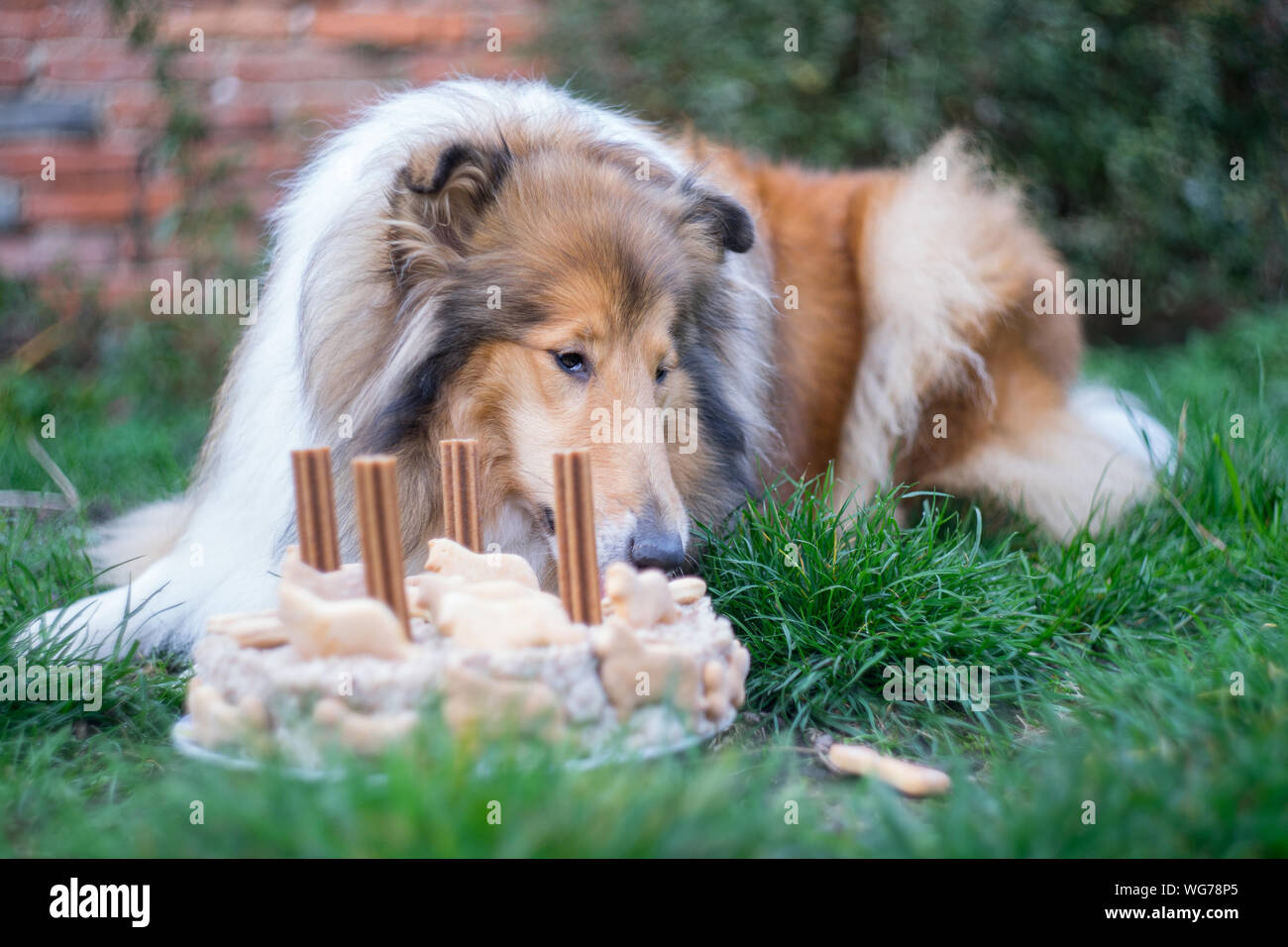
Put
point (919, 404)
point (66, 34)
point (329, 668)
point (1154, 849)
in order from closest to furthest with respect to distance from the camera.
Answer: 1. point (1154, 849)
2. point (329, 668)
3. point (919, 404)
4. point (66, 34)

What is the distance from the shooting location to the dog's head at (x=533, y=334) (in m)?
2.35

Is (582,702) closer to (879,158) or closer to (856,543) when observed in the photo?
(856,543)

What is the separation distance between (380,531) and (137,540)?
187 cm

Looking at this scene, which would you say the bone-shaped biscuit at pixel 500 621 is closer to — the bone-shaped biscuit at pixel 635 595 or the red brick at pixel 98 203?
the bone-shaped biscuit at pixel 635 595

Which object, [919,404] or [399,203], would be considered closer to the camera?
[399,203]

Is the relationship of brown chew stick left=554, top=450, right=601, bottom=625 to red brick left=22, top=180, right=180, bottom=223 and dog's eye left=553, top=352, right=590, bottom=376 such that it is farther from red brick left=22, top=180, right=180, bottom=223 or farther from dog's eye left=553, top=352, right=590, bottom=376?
red brick left=22, top=180, right=180, bottom=223

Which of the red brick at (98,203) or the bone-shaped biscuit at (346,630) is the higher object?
the red brick at (98,203)

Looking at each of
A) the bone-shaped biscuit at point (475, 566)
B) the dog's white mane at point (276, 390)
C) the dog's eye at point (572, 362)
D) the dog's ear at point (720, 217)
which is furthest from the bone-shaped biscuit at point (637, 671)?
the dog's ear at point (720, 217)

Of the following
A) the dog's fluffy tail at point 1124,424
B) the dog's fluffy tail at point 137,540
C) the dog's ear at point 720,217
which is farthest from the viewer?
the dog's fluffy tail at point 1124,424

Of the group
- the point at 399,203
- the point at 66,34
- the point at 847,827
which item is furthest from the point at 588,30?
the point at 847,827

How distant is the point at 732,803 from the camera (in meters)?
1.69

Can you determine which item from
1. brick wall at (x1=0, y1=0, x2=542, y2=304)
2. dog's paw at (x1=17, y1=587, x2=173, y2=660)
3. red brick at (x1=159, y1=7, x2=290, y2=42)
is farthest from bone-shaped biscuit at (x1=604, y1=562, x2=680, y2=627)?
red brick at (x1=159, y1=7, x2=290, y2=42)
